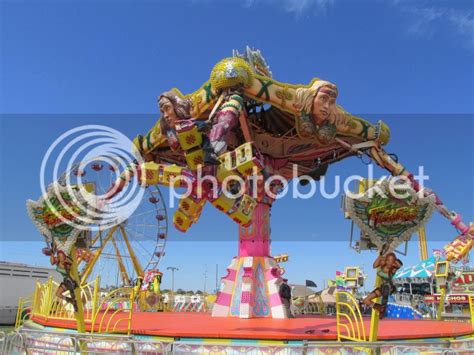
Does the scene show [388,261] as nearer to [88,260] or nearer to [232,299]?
[232,299]

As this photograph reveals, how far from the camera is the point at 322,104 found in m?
10.5

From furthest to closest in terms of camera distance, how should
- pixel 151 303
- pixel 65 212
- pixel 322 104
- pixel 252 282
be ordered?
pixel 151 303, pixel 252 282, pixel 322 104, pixel 65 212

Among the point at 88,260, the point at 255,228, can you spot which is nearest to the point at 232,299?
the point at 255,228

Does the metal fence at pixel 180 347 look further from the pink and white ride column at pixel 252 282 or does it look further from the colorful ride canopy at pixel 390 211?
the pink and white ride column at pixel 252 282

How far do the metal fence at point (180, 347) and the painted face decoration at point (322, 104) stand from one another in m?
5.64

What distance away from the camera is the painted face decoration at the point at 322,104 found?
10500 millimetres

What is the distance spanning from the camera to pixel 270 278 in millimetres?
11469

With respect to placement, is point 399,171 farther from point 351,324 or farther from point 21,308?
point 21,308

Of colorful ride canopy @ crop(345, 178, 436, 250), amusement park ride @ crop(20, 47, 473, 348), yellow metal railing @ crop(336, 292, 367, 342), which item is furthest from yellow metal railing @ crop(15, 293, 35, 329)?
colorful ride canopy @ crop(345, 178, 436, 250)

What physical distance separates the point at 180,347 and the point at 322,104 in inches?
→ 263

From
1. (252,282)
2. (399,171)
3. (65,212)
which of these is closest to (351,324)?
(252,282)

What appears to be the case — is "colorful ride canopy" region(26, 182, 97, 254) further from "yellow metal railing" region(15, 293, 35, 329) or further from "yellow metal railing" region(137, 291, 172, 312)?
"yellow metal railing" region(137, 291, 172, 312)

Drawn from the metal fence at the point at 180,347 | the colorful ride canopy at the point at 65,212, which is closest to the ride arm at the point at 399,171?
the metal fence at the point at 180,347

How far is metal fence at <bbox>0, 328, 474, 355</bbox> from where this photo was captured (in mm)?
5715
